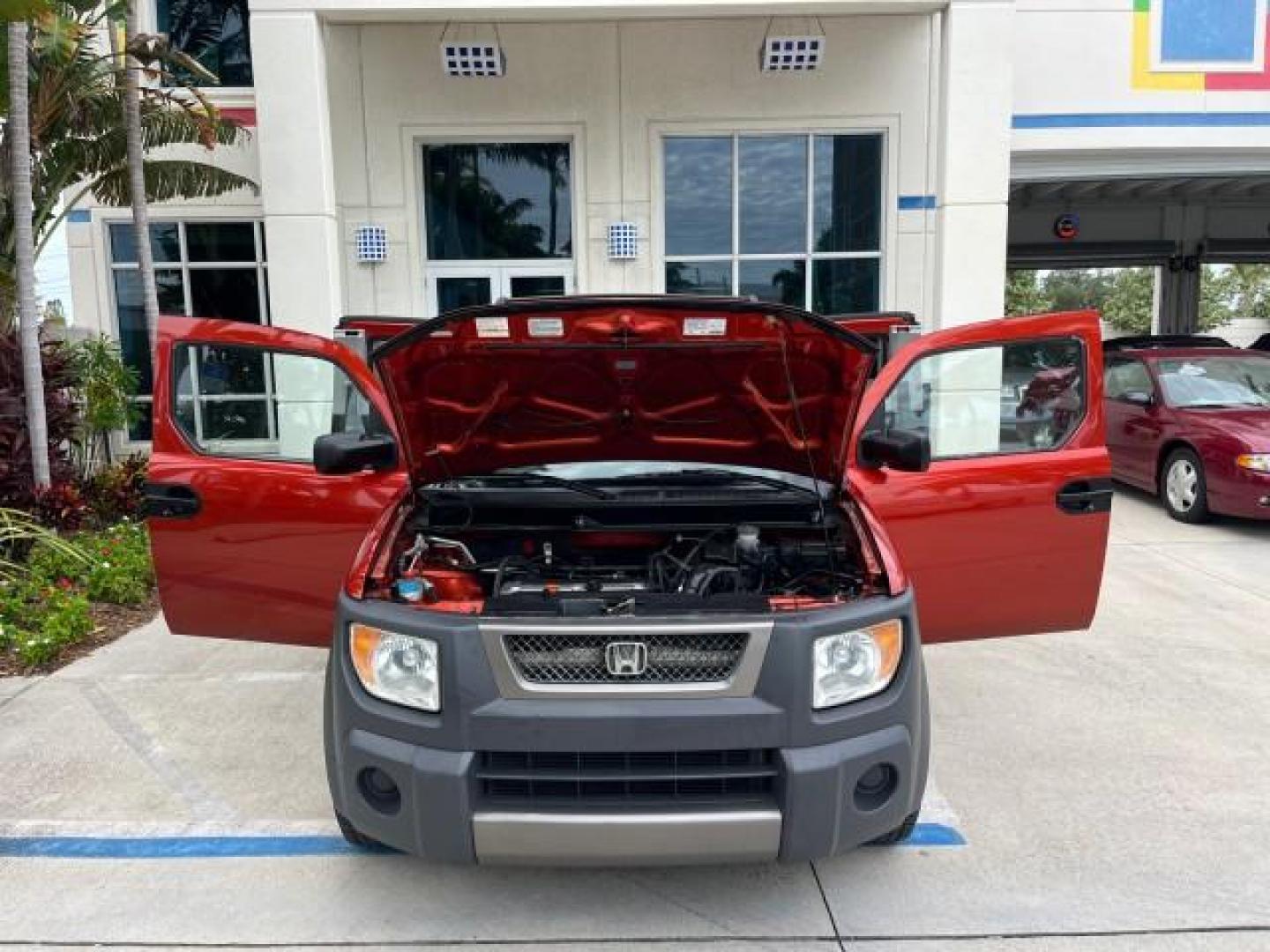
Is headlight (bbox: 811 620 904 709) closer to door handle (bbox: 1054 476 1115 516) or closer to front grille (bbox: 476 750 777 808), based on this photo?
front grille (bbox: 476 750 777 808)

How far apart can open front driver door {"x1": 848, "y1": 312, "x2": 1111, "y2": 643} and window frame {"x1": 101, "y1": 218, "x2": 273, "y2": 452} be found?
Answer: 9.10 m

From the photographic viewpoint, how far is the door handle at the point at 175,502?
373 cm

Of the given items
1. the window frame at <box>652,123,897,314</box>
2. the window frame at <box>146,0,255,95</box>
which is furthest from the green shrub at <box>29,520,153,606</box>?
the window frame at <box>652,123,897,314</box>

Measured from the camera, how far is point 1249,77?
11445 mm

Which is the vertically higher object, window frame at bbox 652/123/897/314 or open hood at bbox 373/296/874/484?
window frame at bbox 652/123/897/314

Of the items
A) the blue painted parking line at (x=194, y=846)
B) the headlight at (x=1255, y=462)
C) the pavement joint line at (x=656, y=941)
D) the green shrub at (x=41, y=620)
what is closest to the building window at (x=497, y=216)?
the green shrub at (x=41, y=620)

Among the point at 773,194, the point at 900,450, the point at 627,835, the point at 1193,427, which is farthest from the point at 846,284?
the point at 627,835

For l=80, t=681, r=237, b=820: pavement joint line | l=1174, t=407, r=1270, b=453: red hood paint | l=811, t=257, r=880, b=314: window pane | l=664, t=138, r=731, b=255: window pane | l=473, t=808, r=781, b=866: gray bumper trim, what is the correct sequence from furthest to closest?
l=811, t=257, r=880, b=314: window pane < l=664, t=138, r=731, b=255: window pane < l=1174, t=407, r=1270, b=453: red hood paint < l=80, t=681, r=237, b=820: pavement joint line < l=473, t=808, r=781, b=866: gray bumper trim

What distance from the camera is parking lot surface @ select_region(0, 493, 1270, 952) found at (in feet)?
8.98

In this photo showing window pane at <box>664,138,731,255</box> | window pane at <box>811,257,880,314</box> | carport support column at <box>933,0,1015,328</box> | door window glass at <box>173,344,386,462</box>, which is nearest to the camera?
door window glass at <box>173,344,386,462</box>

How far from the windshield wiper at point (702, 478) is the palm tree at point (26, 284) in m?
5.41

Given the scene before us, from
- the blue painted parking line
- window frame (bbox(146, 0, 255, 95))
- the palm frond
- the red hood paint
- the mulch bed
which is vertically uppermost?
window frame (bbox(146, 0, 255, 95))

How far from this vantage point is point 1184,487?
8555mm

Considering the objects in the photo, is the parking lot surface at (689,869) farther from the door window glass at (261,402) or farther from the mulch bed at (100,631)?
the door window glass at (261,402)
